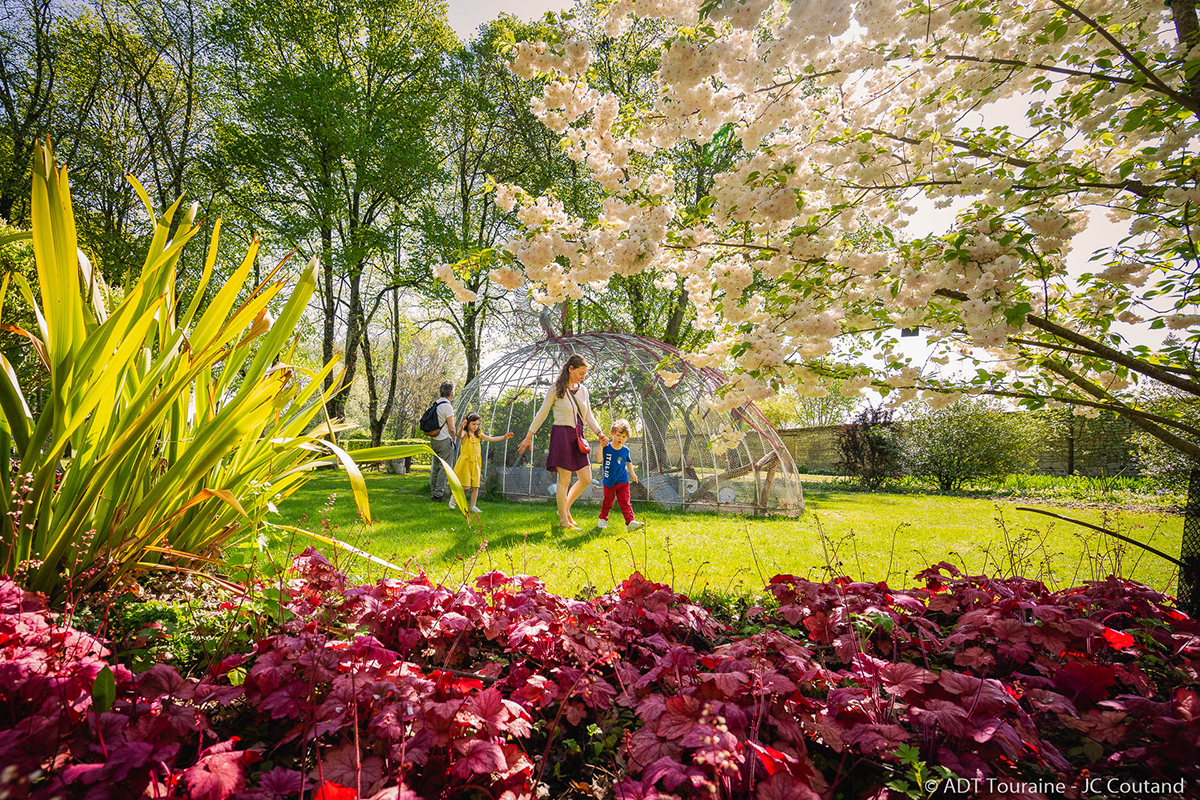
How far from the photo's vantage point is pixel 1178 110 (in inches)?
66.6

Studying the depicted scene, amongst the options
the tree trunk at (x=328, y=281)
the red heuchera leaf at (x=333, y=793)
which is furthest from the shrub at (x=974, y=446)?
the tree trunk at (x=328, y=281)

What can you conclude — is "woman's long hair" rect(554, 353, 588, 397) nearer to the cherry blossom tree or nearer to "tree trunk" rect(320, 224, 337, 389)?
the cherry blossom tree

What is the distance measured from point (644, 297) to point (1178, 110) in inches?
488

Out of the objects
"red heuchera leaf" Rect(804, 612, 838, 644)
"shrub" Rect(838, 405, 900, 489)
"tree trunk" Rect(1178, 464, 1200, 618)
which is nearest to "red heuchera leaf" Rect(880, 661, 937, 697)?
"red heuchera leaf" Rect(804, 612, 838, 644)

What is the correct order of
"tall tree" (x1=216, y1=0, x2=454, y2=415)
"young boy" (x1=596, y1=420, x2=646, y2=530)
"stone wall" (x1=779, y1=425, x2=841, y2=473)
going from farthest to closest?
"stone wall" (x1=779, y1=425, x2=841, y2=473) < "tall tree" (x1=216, y1=0, x2=454, y2=415) < "young boy" (x1=596, y1=420, x2=646, y2=530)

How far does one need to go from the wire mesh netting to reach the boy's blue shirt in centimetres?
207

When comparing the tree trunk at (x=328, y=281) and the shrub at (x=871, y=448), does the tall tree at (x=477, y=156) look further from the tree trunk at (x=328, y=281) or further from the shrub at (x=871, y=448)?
→ the shrub at (x=871, y=448)

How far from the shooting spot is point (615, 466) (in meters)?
5.39

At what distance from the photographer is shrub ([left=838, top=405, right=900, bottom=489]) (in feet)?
41.5

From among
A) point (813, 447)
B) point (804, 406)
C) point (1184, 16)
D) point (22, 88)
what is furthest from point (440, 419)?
point (804, 406)

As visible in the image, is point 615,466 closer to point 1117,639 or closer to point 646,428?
point 646,428

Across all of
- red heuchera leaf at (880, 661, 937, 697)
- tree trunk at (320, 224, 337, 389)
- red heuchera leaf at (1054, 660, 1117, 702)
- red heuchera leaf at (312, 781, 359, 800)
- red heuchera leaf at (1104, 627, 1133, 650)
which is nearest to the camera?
red heuchera leaf at (312, 781, 359, 800)

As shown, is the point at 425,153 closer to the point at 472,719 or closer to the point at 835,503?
the point at 835,503

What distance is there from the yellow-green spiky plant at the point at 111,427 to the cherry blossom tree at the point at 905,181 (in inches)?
45.8
